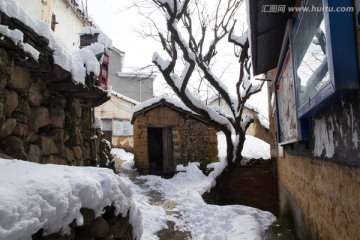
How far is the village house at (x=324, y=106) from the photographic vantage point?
1663mm

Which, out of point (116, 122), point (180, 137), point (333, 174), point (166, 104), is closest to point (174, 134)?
point (180, 137)

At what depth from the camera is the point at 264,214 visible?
6098 millimetres

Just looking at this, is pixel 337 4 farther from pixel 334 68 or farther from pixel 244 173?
pixel 244 173

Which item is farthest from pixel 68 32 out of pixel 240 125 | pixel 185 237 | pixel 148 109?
pixel 185 237

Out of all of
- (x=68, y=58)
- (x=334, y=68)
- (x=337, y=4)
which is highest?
(x=68, y=58)

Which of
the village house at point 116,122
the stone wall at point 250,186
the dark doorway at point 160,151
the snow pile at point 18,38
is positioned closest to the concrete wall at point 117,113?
the village house at point 116,122

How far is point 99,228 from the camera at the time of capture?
2.40 metres

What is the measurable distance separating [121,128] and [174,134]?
735cm

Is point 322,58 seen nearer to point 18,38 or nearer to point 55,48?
point 18,38

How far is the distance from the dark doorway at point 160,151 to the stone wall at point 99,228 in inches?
367

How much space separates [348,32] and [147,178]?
10310 millimetres

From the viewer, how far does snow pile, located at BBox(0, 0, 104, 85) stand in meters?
2.69

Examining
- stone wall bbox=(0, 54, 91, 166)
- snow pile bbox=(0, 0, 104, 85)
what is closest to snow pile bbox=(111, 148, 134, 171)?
stone wall bbox=(0, 54, 91, 166)

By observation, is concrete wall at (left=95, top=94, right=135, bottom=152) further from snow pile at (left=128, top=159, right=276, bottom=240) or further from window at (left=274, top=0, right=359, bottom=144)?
window at (left=274, top=0, right=359, bottom=144)
